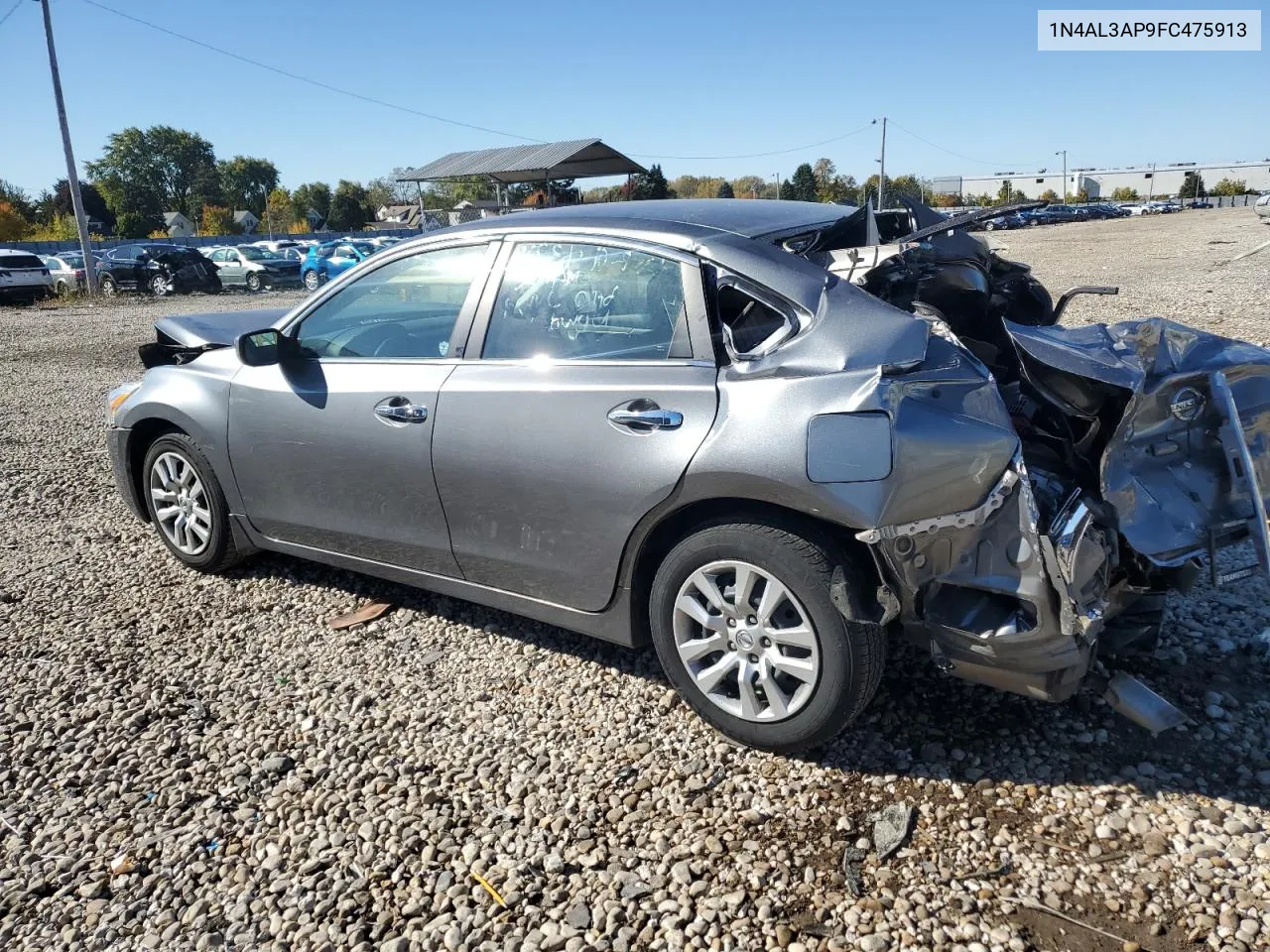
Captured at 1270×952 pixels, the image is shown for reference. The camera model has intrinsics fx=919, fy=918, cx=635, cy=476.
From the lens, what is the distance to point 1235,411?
280 centimetres

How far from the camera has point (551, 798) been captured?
115 inches

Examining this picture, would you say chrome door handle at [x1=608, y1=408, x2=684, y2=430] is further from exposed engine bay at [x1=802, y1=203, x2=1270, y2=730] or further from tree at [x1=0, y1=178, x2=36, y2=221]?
tree at [x1=0, y1=178, x2=36, y2=221]

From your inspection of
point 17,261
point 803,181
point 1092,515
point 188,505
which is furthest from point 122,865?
point 803,181

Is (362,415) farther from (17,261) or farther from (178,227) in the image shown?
(178,227)

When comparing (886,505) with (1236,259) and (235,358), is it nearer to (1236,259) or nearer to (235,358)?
(235,358)

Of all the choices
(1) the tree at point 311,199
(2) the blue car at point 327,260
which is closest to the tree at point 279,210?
(1) the tree at point 311,199

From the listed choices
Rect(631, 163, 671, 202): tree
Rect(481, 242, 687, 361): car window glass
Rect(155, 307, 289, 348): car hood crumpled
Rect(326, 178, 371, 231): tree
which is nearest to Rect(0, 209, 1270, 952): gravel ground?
Rect(481, 242, 687, 361): car window glass

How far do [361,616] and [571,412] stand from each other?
172 centimetres

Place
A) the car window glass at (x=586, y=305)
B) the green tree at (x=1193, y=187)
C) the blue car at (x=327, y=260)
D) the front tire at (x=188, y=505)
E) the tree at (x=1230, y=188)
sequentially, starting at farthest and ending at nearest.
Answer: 1. the tree at (x=1230, y=188)
2. the green tree at (x=1193, y=187)
3. the blue car at (x=327, y=260)
4. the front tire at (x=188, y=505)
5. the car window glass at (x=586, y=305)

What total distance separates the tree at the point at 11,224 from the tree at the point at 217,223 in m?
16.5

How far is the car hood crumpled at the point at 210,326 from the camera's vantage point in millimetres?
4910

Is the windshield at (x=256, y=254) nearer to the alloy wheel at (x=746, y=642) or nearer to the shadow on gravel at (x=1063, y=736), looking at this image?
the shadow on gravel at (x=1063, y=736)

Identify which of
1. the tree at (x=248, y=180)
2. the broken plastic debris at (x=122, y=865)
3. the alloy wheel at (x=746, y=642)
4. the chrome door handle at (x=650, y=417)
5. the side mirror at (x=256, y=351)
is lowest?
the broken plastic debris at (x=122, y=865)

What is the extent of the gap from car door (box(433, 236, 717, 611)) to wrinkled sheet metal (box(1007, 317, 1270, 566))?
46.7 inches
